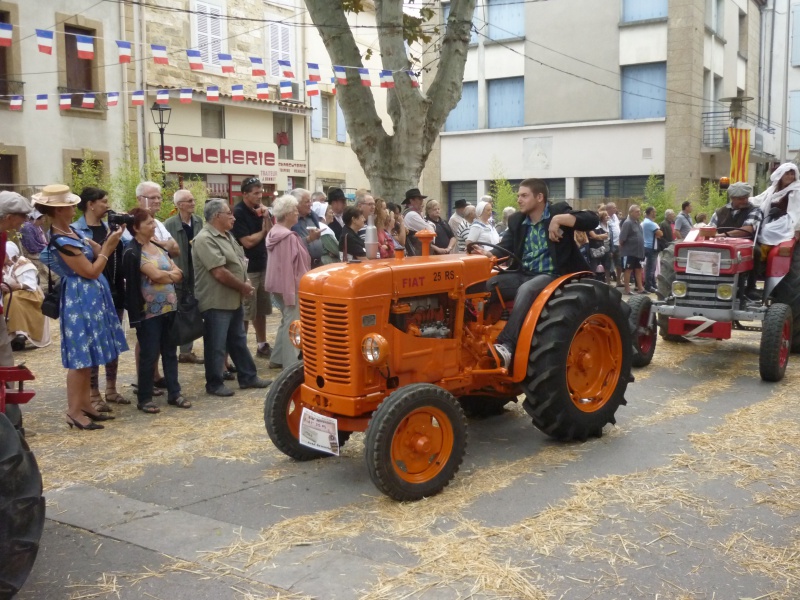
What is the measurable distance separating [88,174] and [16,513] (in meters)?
17.7

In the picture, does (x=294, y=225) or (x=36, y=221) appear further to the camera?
(x=36, y=221)

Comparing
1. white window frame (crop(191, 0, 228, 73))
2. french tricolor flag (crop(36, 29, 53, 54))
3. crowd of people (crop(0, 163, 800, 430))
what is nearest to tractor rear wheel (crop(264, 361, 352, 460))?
crowd of people (crop(0, 163, 800, 430))

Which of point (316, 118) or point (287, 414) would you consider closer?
point (287, 414)

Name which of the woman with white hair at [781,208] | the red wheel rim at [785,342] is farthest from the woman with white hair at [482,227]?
the red wheel rim at [785,342]

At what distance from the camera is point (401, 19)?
11.6 m

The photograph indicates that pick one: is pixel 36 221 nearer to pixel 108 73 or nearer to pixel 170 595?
pixel 170 595

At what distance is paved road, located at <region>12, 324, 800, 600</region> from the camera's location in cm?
351

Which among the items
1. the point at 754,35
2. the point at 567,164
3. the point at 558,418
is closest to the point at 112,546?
the point at 558,418

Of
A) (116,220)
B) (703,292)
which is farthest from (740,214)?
(116,220)

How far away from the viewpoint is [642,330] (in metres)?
8.19

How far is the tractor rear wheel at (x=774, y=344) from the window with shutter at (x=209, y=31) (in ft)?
66.2

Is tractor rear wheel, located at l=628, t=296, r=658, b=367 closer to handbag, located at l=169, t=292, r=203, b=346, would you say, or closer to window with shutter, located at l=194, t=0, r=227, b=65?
handbag, located at l=169, t=292, r=203, b=346

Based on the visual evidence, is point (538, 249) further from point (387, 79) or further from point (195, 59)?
point (195, 59)

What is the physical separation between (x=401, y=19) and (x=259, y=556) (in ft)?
30.7
